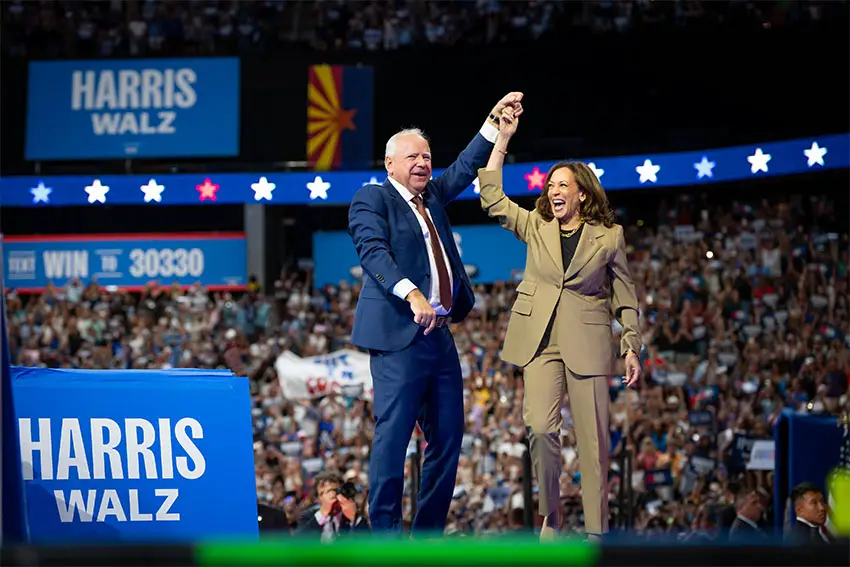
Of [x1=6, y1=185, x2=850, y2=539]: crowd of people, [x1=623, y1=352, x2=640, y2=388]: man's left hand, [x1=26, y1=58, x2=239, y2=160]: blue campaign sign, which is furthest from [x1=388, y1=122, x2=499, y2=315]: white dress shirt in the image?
[x1=26, y1=58, x2=239, y2=160]: blue campaign sign

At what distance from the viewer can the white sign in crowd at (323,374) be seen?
43.9 feet

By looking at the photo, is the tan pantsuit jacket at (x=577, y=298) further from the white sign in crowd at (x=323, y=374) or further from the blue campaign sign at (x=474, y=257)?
the blue campaign sign at (x=474, y=257)

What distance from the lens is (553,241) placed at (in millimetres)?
4348

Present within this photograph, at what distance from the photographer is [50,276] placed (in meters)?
18.3

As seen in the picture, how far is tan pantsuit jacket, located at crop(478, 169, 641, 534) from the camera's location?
4180mm

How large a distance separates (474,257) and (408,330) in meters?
13.4

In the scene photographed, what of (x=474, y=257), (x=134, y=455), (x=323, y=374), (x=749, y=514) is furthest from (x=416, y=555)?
(x=474, y=257)

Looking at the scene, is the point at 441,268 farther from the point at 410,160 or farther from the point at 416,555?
the point at 416,555

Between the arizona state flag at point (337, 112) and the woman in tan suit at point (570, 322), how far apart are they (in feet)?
43.0

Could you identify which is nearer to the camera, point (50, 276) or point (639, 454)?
point (639, 454)

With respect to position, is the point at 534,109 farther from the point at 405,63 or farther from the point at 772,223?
the point at 772,223

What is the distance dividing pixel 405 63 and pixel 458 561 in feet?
53.1

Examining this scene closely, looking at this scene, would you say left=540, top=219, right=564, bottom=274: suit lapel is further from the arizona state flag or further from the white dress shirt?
the arizona state flag

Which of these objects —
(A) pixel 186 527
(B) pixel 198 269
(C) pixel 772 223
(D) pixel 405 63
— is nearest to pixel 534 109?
(D) pixel 405 63
